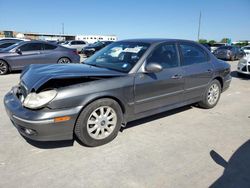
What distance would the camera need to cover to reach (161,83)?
4125 mm

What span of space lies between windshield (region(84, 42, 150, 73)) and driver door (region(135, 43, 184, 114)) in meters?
0.22

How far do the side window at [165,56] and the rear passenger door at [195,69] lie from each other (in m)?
0.20

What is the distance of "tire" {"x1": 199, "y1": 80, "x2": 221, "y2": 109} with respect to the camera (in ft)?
17.5

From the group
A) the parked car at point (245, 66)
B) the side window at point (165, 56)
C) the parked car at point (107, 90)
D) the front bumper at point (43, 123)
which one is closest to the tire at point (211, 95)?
the parked car at point (107, 90)

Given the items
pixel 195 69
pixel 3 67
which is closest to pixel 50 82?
pixel 195 69

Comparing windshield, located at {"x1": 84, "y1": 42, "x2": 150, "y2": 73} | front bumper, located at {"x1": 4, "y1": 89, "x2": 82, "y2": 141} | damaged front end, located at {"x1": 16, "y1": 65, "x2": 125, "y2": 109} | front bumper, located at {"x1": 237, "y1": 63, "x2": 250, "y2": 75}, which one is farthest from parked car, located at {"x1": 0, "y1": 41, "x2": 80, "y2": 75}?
front bumper, located at {"x1": 4, "y1": 89, "x2": 82, "y2": 141}

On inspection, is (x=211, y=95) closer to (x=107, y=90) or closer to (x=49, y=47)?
(x=107, y=90)

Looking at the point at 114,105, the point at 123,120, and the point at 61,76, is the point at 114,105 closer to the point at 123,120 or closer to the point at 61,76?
the point at 123,120

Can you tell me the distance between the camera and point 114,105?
354cm

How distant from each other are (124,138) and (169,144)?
28.2 inches

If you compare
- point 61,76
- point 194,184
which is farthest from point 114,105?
point 194,184

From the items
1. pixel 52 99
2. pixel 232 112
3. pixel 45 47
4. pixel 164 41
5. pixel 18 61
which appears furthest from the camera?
pixel 45 47

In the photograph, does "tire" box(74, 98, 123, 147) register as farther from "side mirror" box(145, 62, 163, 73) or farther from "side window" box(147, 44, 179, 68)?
"side window" box(147, 44, 179, 68)

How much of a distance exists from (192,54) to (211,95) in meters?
1.18
